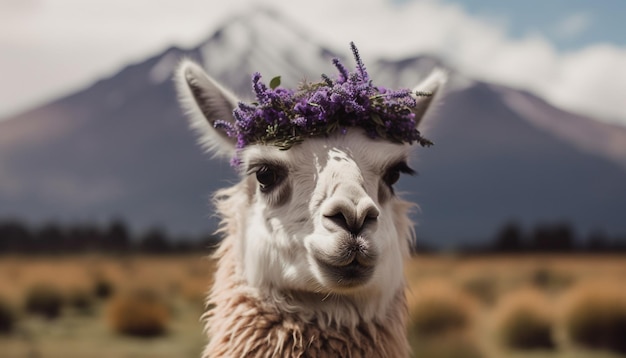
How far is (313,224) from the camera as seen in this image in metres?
3.28

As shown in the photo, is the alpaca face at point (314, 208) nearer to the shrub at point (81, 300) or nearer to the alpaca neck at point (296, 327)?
the alpaca neck at point (296, 327)

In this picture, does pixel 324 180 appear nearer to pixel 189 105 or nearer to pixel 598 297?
pixel 189 105

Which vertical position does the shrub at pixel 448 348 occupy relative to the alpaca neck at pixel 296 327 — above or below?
above

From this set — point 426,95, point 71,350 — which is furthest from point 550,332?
point 426,95

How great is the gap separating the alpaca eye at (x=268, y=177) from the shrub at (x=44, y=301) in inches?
634

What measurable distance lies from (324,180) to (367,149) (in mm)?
331

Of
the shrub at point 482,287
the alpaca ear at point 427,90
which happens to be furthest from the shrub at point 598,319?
the alpaca ear at point 427,90

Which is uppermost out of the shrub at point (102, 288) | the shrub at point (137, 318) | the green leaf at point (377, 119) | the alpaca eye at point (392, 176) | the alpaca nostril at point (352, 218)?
the shrub at point (102, 288)

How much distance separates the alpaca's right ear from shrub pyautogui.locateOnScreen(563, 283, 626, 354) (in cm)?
1146

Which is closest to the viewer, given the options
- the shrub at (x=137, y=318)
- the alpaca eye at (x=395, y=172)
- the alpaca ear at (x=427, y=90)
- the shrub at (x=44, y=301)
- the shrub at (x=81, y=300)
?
the alpaca eye at (x=395, y=172)

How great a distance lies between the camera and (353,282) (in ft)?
10.5

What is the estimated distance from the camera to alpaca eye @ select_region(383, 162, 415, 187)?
11.8 feet

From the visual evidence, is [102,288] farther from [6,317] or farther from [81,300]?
[6,317]

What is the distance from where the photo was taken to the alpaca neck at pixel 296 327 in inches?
135
